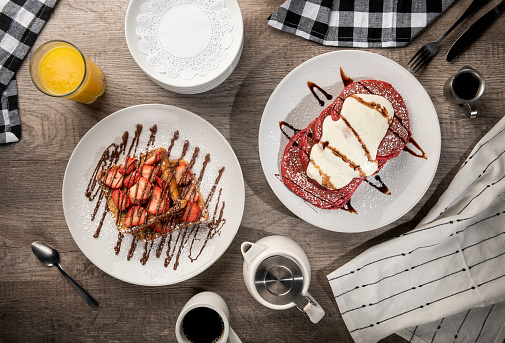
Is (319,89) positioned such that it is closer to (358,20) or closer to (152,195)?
(358,20)

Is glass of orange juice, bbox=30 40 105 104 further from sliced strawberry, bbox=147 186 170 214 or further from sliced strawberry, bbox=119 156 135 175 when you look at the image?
sliced strawberry, bbox=147 186 170 214

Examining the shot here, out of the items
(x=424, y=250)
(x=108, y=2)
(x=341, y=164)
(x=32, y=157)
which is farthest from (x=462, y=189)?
(x=32, y=157)

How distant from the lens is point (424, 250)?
1.34 meters

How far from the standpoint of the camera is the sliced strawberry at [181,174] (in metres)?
1.34

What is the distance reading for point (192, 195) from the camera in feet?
4.40

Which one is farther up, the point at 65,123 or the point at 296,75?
the point at 296,75

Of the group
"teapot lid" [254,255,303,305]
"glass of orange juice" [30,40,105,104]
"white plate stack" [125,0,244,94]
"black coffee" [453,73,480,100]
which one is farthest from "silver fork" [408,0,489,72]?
"glass of orange juice" [30,40,105,104]

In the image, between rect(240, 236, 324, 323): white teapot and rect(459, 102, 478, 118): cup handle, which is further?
rect(459, 102, 478, 118): cup handle

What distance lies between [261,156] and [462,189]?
0.83m

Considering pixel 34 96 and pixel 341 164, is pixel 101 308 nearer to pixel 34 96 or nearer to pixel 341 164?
pixel 34 96

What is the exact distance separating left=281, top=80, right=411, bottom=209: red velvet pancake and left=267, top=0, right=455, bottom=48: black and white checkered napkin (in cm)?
21

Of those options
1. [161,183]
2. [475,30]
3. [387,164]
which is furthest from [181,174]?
[475,30]

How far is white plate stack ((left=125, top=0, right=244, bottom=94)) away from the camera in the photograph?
1260mm

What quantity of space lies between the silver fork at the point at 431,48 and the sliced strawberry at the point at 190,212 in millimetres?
1069
